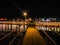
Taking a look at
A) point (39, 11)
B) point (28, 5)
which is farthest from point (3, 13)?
point (39, 11)

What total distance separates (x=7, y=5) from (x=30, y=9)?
38.6 ft

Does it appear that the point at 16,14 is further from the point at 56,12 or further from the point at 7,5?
the point at 56,12

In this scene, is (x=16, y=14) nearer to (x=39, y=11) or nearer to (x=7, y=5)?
(x=7, y=5)

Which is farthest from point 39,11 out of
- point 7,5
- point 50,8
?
point 7,5

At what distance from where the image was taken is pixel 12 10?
86.4 metres

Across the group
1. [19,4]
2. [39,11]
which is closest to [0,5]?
[19,4]

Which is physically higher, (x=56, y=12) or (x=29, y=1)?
(x=29, y=1)

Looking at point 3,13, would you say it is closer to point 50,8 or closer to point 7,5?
point 7,5

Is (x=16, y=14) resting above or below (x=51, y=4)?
below

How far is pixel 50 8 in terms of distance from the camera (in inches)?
3597

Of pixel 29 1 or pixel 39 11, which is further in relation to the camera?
pixel 39 11

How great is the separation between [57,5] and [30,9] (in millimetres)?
14005

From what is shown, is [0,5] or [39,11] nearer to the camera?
[0,5]

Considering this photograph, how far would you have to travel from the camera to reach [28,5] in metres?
83.2
